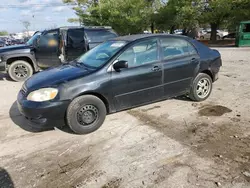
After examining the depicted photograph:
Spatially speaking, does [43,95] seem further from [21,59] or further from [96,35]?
[21,59]

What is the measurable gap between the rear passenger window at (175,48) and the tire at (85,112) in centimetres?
173

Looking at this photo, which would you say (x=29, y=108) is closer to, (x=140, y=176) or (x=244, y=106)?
(x=140, y=176)

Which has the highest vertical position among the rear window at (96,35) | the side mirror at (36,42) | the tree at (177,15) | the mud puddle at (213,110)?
the tree at (177,15)

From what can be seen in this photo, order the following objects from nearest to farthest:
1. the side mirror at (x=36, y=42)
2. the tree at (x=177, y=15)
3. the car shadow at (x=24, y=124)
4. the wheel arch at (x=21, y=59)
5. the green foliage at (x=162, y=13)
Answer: the car shadow at (x=24, y=124) < the wheel arch at (x=21, y=59) < the side mirror at (x=36, y=42) < the green foliage at (x=162, y=13) < the tree at (x=177, y=15)

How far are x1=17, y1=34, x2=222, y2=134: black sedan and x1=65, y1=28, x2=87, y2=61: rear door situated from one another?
8.53 ft

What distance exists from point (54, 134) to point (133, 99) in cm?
156

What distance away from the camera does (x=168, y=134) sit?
3674mm

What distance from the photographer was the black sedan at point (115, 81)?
3.55 metres

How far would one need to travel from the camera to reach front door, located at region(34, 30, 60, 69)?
26.5 feet

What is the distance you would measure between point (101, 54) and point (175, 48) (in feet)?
5.16

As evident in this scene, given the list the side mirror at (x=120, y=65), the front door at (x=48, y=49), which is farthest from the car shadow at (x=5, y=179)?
the front door at (x=48, y=49)

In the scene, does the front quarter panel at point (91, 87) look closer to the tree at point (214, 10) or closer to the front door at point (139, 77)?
the front door at point (139, 77)

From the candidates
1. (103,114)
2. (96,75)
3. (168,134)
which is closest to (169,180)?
(168,134)

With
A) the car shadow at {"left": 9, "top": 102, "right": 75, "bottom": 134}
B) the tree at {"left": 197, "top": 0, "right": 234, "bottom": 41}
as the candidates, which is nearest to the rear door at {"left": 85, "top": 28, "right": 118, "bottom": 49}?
the car shadow at {"left": 9, "top": 102, "right": 75, "bottom": 134}
